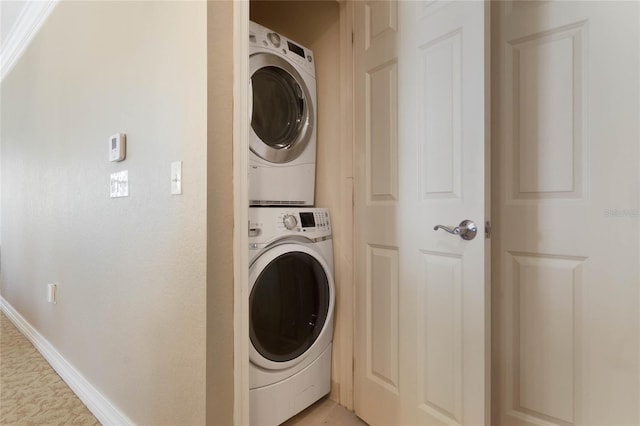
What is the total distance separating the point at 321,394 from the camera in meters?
1.62

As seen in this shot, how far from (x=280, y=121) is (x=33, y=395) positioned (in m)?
1.92

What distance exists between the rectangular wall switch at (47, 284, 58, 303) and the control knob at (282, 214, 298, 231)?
1.61 m

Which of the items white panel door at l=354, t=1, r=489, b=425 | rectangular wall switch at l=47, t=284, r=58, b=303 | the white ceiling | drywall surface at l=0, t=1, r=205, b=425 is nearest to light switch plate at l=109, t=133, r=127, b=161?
drywall surface at l=0, t=1, r=205, b=425

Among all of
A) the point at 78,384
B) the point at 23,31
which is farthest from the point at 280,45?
the point at 23,31

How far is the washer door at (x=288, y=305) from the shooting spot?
134 cm

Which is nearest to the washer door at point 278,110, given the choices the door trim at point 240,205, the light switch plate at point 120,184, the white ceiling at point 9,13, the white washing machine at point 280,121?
the white washing machine at point 280,121

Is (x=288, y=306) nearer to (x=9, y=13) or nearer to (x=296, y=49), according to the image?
(x=296, y=49)

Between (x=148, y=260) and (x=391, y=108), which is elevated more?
(x=391, y=108)

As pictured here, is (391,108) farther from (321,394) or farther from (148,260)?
(321,394)

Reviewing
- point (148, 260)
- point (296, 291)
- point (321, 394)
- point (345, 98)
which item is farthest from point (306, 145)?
point (321, 394)

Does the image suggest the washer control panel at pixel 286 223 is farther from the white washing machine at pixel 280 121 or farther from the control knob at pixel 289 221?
the white washing machine at pixel 280 121

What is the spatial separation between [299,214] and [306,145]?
383 mm

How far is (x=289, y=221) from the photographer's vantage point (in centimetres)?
143

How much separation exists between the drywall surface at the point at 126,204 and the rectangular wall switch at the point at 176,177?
25 millimetres
